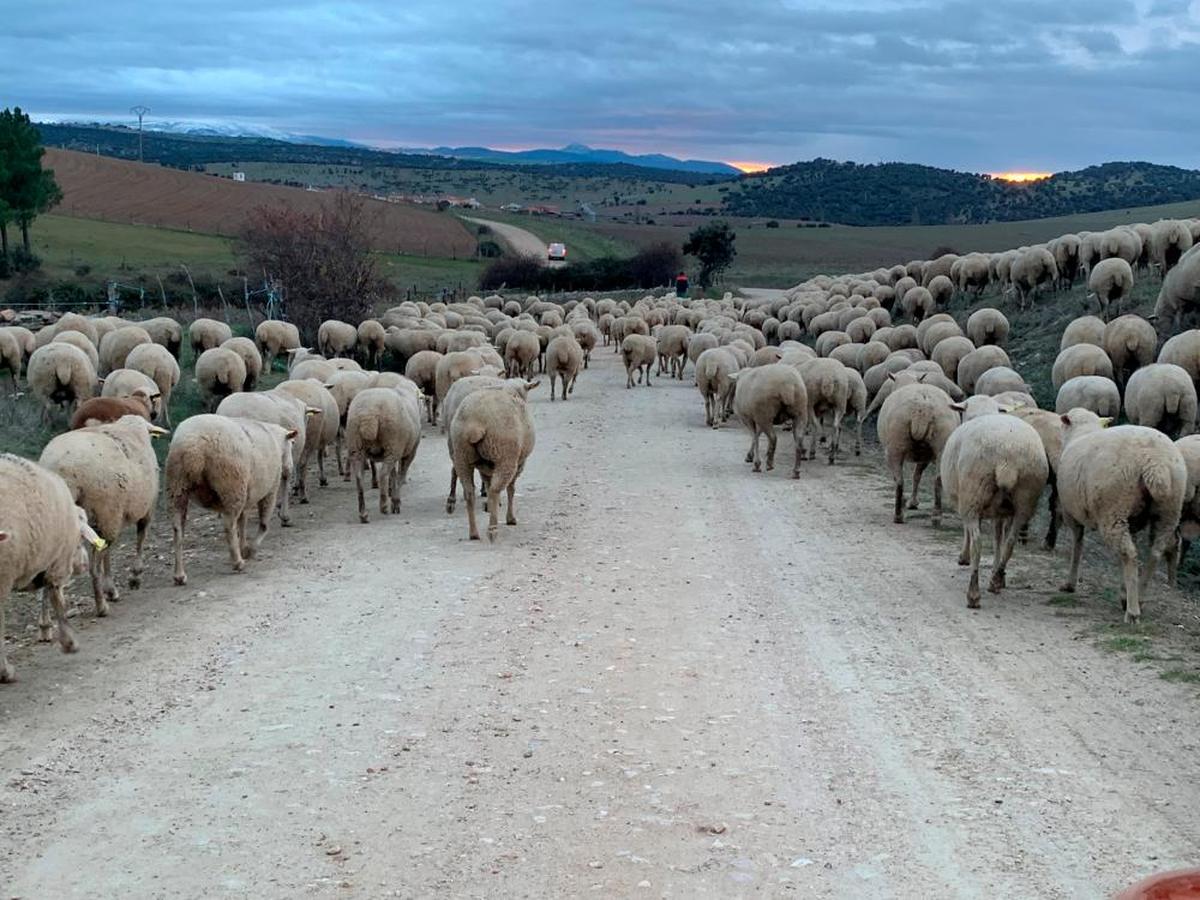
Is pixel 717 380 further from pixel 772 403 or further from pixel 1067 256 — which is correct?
pixel 1067 256

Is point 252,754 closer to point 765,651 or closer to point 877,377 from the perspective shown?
point 765,651

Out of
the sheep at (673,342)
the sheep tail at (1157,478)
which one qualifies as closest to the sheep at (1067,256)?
the sheep at (673,342)

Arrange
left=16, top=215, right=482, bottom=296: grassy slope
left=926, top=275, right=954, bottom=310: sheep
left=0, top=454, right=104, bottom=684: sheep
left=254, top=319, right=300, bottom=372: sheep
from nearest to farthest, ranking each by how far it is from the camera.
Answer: left=0, top=454, right=104, bottom=684: sheep → left=254, top=319, right=300, bottom=372: sheep → left=926, top=275, right=954, bottom=310: sheep → left=16, top=215, right=482, bottom=296: grassy slope

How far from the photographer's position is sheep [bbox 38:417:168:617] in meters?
9.63

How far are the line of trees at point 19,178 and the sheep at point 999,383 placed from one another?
140 feet

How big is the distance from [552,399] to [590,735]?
763 inches

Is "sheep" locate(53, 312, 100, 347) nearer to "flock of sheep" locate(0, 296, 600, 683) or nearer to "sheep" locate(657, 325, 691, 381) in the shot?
"flock of sheep" locate(0, 296, 600, 683)

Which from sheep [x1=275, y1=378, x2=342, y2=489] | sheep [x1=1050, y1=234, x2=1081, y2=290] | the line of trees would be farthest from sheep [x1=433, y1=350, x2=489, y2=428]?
the line of trees

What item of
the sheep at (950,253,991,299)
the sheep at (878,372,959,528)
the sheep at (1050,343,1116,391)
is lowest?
the sheep at (878,372,959,528)

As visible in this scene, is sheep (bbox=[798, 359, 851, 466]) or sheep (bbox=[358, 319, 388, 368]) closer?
sheep (bbox=[798, 359, 851, 466])

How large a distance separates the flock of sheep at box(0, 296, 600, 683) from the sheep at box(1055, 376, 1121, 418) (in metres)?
6.91

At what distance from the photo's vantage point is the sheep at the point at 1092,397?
51.8 ft

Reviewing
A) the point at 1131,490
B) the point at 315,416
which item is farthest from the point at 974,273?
the point at 1131,490

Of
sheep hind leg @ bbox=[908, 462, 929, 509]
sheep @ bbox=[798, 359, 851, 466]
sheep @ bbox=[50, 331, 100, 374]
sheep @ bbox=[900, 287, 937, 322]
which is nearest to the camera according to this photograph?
sheep hind leg @ bbox=[908, 462, 929, 509]
